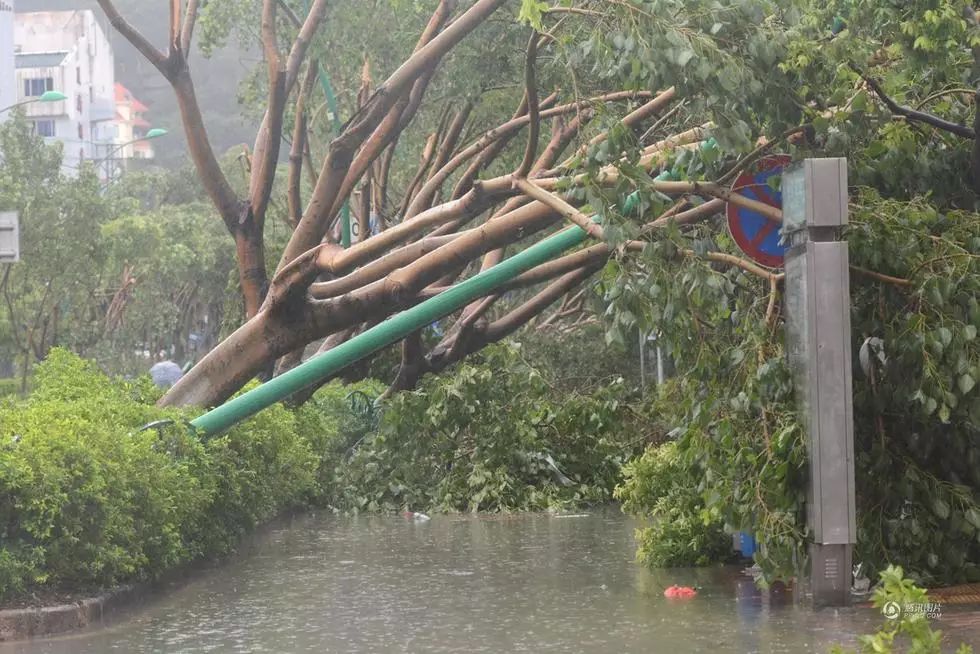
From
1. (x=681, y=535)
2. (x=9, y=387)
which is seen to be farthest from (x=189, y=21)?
(x=9, y=387)

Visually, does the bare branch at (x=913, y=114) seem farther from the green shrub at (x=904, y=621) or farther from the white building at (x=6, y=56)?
the white building at (x=6, y=56)

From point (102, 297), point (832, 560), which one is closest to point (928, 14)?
point (832, 560)

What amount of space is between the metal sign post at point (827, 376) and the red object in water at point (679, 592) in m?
1.14

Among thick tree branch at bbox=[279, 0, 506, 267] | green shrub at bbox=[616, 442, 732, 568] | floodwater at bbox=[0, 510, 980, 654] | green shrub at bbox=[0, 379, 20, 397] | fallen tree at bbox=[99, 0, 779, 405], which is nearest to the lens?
floodwater at bbox=[0, 510, 980, 654]

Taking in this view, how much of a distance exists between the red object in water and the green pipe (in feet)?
11.3

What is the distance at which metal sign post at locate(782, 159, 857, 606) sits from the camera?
362 inches

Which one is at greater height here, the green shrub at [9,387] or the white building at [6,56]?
the white building at [6,56]

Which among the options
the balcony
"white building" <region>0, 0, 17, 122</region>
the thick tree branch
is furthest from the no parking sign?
the balcony

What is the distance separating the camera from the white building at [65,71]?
112 metres

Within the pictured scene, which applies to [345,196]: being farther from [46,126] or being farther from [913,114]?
[46,126]

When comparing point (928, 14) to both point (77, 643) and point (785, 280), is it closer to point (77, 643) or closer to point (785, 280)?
point (785, 280)

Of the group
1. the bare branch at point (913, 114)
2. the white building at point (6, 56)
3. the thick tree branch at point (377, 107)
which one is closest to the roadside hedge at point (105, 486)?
the thick tree branch at point (377, 107)

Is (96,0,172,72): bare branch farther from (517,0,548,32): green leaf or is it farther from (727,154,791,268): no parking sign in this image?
(727,154,791,268): no parking sign

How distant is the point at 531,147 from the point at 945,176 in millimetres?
3387
